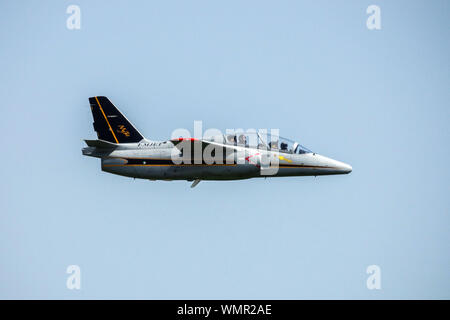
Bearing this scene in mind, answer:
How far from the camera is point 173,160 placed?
46.9 m

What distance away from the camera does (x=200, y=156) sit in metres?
46.5

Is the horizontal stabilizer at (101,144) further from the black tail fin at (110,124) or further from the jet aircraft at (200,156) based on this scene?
the black tail fin at (110,124)

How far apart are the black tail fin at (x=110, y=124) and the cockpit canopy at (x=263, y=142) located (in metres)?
5.52

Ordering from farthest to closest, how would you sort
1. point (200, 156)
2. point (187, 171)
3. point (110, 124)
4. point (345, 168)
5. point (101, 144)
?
point (110, 124) → point (345, 168) → point (101, 144) → point (187, 171) → point (200, 156)

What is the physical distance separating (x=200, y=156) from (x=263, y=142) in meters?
4.18

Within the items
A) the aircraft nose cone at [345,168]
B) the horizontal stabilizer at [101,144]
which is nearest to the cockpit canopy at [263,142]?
the aircraft nose cone at [345,168]

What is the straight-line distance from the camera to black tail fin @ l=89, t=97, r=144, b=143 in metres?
48.7

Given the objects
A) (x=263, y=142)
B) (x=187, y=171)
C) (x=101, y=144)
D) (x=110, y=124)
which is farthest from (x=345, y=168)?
(x=101, y=144)

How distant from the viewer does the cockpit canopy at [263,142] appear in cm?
4719

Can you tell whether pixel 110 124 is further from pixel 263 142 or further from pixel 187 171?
pixel 263 142

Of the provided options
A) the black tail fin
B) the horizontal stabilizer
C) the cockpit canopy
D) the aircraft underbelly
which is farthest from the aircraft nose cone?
the horizontal stabilizer
